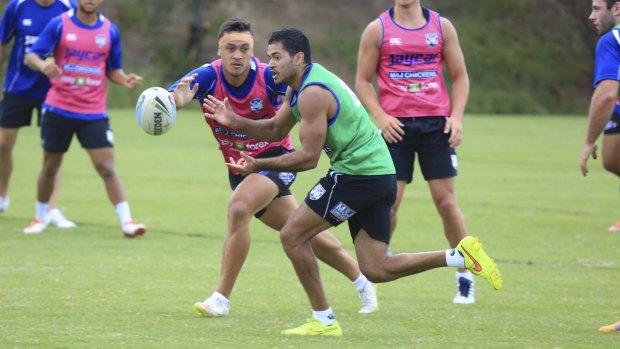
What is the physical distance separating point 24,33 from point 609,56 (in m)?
7.53

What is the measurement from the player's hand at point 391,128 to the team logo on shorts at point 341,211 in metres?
1.72

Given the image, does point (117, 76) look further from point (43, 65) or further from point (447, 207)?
point (447, 207)

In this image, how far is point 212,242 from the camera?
11.7 meters

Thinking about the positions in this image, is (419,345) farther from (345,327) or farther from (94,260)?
(94,260)

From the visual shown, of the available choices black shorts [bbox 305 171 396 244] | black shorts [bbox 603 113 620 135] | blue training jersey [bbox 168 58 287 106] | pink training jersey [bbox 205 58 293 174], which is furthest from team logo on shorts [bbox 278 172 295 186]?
black shorts [bbox 603 113 620 135]


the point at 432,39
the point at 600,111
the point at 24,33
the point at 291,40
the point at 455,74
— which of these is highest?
the point at 291,40

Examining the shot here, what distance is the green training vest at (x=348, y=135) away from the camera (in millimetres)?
7000

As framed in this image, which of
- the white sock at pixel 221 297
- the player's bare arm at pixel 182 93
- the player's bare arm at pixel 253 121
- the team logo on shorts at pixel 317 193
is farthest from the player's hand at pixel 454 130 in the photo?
the white sock at pixel 221 297

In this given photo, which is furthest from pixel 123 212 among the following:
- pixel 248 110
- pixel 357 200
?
pixel 357 200

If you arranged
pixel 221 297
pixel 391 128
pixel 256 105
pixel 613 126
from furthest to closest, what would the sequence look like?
pixel 613 126 → pixel 391 128 → pixel 256 105 → pixel 221 297

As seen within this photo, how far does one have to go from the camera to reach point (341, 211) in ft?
23.0

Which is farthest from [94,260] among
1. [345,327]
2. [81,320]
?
[345,327]

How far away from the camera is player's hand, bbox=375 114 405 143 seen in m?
8.61

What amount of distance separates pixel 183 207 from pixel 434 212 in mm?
3350
